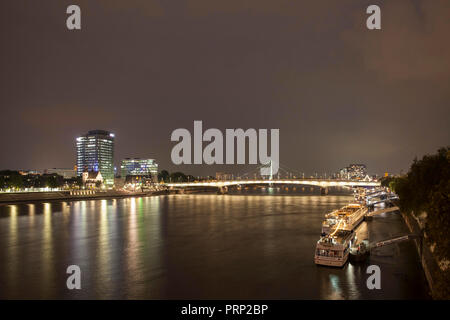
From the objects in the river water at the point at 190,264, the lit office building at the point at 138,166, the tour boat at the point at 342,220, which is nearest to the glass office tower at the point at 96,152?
the lit office building at the point at 138,166

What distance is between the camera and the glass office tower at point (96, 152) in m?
122

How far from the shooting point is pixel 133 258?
16156 millimetres

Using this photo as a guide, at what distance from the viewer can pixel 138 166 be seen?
14275 cm

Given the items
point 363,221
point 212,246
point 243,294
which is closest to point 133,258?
point 212,246

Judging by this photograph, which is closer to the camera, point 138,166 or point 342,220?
point 342,220

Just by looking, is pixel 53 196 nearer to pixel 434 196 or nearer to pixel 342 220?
pixel 342 220

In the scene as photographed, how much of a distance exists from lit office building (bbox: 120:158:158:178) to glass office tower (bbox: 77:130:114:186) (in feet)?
47.5

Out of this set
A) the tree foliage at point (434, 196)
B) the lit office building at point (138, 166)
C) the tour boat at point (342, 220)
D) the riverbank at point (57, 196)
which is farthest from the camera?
the lit office building at point (138, 166)

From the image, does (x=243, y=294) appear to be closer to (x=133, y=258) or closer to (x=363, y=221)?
(x=133, y=258)

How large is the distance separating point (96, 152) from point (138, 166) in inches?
913

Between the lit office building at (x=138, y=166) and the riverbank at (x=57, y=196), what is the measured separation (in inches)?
2761

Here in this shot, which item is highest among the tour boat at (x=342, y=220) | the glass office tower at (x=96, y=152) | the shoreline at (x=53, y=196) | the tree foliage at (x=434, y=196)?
the glass office tower at (x=96, y=152)

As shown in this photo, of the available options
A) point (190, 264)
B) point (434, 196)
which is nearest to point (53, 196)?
point (190, 264)

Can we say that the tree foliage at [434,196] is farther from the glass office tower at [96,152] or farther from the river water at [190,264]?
the glass office tower at [96,152]
